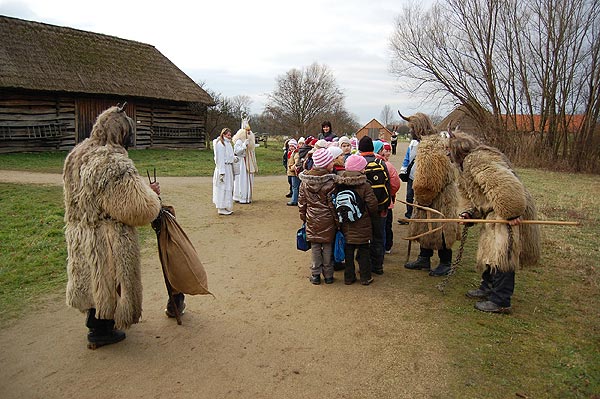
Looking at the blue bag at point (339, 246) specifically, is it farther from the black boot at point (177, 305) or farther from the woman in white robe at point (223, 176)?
the woman in white robe at point (223, 176)

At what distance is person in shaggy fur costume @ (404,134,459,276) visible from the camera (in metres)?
5.44

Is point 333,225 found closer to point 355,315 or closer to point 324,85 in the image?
point 355,315

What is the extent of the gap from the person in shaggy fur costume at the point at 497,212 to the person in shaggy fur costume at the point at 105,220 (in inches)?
128

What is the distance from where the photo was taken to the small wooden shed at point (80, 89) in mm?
19891

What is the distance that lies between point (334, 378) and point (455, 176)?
3.34m


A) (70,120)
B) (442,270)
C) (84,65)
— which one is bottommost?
(442,270)

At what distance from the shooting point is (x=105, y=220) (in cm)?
361

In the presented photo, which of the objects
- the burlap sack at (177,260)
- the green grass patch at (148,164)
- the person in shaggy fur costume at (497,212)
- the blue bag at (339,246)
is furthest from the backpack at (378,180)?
the green grass patch at (148,164)

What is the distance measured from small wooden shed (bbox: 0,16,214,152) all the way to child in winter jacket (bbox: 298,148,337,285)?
18.7 metres

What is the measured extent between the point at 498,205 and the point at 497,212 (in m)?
0.09

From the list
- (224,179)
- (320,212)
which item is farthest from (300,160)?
(320,212)

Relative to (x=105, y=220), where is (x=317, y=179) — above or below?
above

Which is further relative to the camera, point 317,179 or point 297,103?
point 297,103

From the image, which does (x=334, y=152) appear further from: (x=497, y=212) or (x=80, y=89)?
(x=80, y=89)
